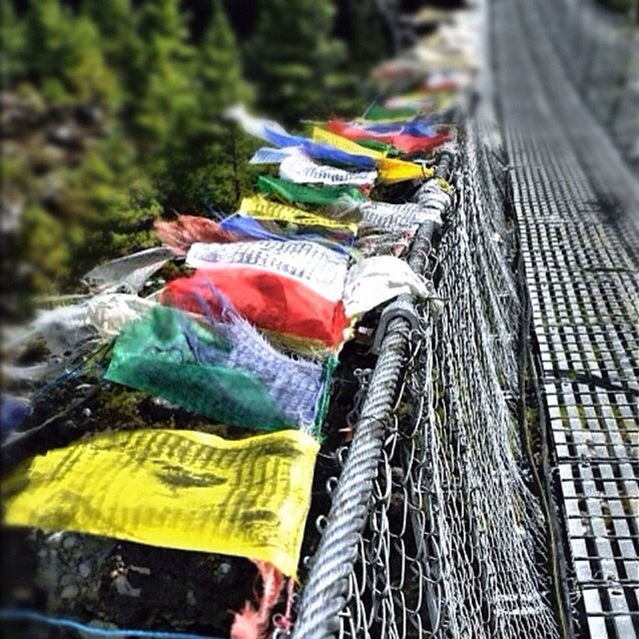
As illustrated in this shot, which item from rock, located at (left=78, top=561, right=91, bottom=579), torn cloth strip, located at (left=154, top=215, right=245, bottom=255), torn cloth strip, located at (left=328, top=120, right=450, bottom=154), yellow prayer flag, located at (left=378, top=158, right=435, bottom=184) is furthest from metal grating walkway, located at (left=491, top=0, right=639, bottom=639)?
rock, located at (left=78, top=561, right=91, bottom=579)

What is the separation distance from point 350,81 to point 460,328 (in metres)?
2.53

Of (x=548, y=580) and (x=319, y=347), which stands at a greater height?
(x=319, y=347)

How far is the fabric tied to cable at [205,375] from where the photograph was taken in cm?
215

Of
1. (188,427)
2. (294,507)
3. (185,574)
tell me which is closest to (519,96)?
(294,507)

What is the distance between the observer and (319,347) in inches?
100

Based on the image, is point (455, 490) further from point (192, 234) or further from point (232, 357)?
point (192, 234)

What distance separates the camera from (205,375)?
2.15 metres

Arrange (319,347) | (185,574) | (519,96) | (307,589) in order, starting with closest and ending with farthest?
(519,96), (307,589), (319,347), (185,574)

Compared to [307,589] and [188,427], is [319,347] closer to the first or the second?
[188,427]

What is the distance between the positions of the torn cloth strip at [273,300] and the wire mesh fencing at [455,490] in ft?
1.07

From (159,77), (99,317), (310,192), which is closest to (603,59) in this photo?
(159,77)

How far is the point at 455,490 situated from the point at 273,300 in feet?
2.67

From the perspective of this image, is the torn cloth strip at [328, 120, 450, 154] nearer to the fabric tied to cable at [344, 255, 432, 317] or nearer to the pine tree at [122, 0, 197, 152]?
the fabric tied to cable at [344, 255, 432, 317]

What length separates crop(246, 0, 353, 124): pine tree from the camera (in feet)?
1.42
